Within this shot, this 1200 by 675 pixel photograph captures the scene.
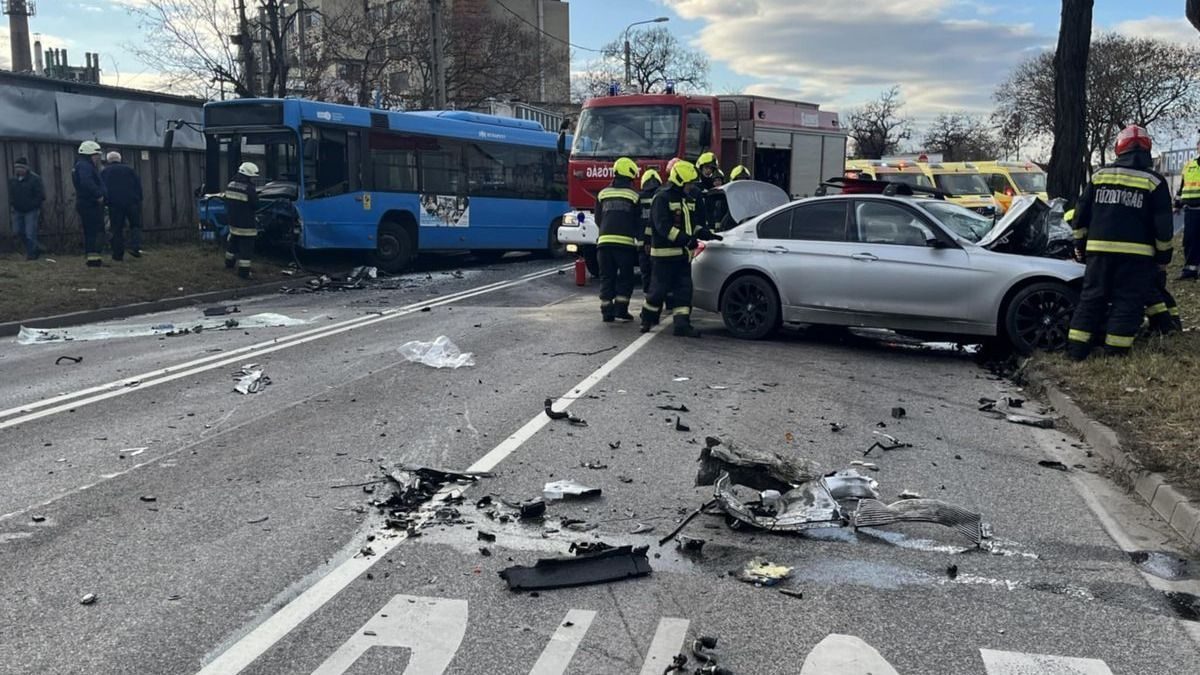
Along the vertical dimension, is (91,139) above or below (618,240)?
above

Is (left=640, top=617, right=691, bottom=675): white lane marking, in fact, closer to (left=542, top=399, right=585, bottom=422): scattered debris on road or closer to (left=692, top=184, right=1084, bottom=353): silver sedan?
(left=542, top=399, right=585, bottom=422): scattered debris on road

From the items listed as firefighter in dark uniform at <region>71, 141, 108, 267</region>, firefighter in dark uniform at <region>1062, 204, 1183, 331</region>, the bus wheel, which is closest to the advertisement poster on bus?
the bus wheel

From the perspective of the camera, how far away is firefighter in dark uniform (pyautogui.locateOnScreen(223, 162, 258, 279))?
16484 millimetres

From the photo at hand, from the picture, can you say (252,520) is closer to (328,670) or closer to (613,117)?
(328,670)

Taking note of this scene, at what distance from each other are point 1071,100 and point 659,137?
21.3ft

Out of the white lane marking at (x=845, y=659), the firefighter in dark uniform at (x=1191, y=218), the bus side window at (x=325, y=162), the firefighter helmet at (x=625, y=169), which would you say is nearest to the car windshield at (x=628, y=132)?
the firefighter helmet at (x=625, y=169)

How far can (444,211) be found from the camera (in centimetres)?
2081

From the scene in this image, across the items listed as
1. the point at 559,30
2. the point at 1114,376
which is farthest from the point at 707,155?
the point at 559,30

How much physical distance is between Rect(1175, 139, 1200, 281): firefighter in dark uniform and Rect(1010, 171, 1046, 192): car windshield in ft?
31.4

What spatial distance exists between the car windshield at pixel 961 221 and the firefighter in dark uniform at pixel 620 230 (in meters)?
3.42

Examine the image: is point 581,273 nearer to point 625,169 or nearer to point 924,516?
point 625,169

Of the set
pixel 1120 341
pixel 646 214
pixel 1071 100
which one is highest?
pixel 1071 100

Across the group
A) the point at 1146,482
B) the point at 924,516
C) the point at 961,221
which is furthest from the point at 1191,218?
the point at 924,516

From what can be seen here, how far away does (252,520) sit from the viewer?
5.11m
